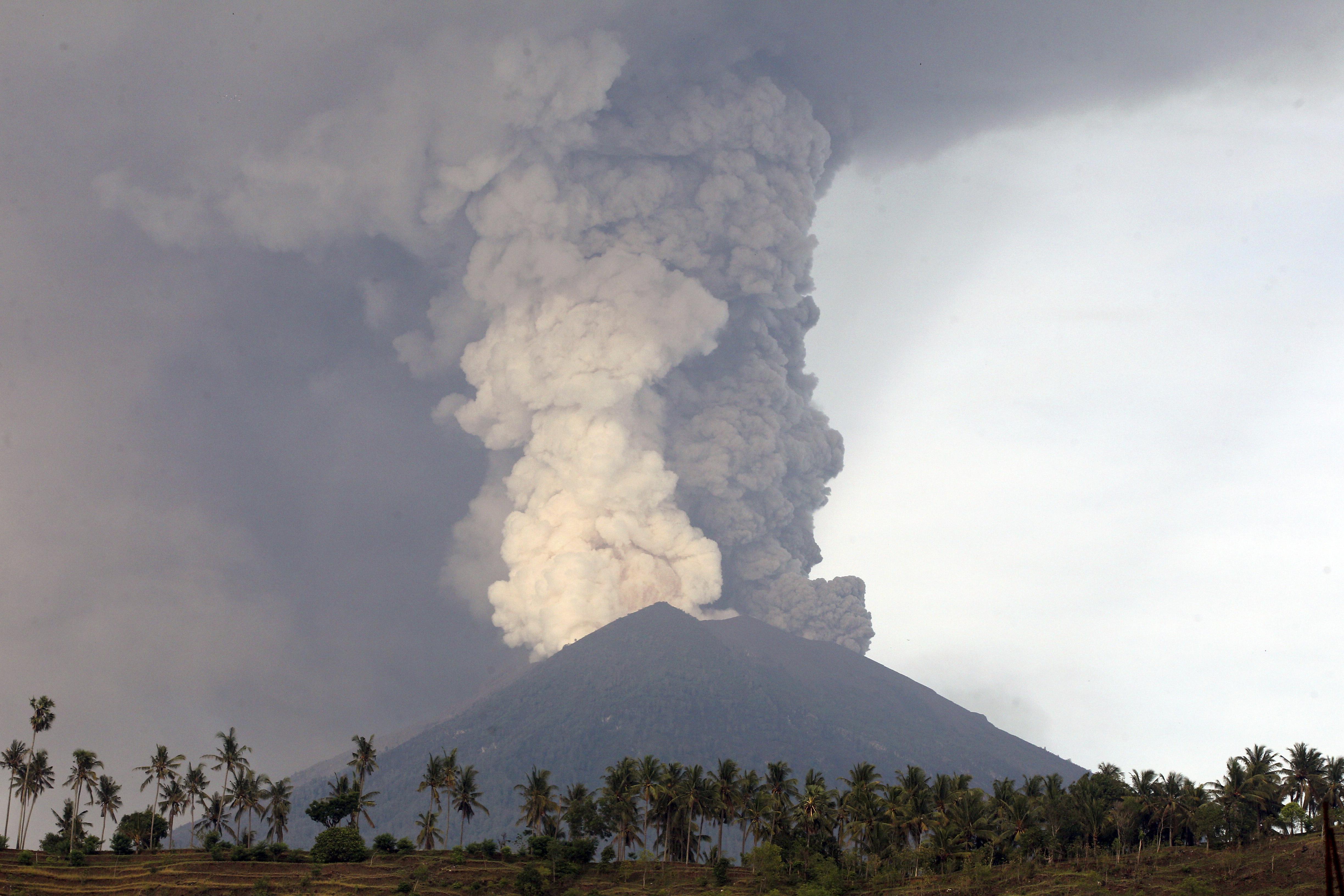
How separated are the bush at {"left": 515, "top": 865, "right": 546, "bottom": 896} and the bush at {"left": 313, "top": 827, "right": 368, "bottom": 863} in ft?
57.7

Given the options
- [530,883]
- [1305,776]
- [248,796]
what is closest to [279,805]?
[248,796]

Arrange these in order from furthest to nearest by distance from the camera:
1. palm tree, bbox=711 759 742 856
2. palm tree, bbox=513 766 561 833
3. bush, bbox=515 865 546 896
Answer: palm tree, bbox=513 766 561 833
palm tree, bbox=711 759 742 856
bush, bbox=515 865 546 896

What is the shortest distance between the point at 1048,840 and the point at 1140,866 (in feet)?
36.7

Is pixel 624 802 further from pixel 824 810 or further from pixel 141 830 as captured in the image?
pixel 141 830

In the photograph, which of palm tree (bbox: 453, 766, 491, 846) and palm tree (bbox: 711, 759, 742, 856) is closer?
palm tree (bbox: 711, 759, 742, 856)

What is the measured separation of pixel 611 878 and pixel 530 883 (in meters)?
10.9

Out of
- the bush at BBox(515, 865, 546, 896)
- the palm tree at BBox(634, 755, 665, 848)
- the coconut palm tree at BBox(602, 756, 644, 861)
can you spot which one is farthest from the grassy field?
the palm tree at BBox(634, 755, 665, 848)

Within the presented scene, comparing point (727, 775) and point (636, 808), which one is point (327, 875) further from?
point (727, 775)

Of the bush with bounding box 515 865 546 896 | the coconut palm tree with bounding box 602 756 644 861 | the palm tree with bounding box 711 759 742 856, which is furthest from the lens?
the palm tree with bounding box 711 759 742 856

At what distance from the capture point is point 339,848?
342 feet

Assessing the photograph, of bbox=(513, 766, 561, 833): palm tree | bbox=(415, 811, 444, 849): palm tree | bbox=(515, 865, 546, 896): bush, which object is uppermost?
bbox=(513, 766, 561, 833): palm tree

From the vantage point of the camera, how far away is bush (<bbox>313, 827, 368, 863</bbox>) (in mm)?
103625

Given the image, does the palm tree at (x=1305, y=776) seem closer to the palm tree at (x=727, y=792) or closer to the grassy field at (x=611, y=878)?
the grassy field at (x=611, y=878)

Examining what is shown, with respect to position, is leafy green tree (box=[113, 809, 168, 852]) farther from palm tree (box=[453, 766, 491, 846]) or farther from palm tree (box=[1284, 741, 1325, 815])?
palm tree (box=[1284, 741, 1325, 815])
